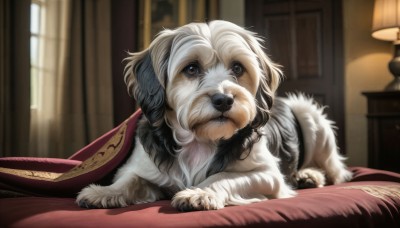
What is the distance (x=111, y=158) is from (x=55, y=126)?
2241mm

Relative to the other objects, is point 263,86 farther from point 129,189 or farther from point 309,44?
point 309,44

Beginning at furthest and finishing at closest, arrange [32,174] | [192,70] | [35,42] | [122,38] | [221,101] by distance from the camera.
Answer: [122,38] → [35,42] → [32,174] → [192,70] → [221,101]

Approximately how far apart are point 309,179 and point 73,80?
102 inches

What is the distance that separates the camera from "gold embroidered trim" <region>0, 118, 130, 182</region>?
2101mm

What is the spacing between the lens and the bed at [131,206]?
4.64 ft

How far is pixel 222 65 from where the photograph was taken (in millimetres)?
1793

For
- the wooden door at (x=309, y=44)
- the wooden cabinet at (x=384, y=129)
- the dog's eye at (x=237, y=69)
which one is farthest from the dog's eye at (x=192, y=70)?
the wooden door at (x=309, y=44)

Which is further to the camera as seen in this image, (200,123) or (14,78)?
(14,78)

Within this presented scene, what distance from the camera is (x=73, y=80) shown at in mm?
4305

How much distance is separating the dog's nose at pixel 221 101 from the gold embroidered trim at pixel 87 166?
0.72 metres

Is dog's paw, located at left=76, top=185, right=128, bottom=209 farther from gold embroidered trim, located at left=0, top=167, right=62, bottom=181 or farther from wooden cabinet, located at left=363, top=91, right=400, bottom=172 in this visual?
wooden cabinet, located at left=363, top=91, right=400, bottom=172

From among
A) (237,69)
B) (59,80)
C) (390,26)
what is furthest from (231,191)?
(390,26)

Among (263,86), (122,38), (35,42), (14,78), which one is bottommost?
(263,86)

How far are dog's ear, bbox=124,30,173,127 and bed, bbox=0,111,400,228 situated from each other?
349 millimetres
